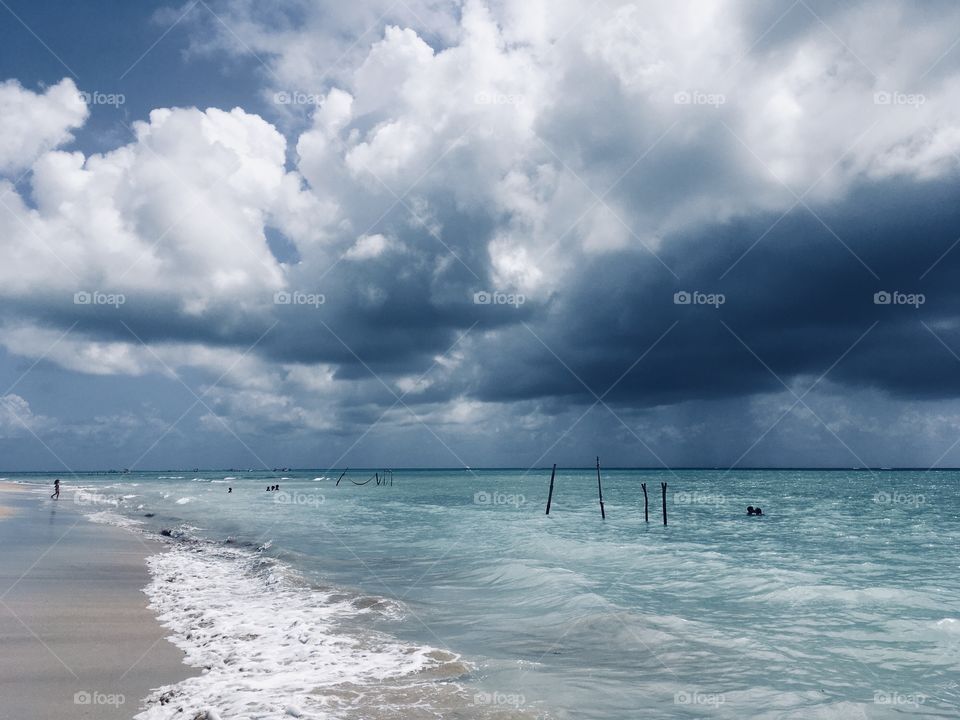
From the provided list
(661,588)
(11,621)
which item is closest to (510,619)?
(661,588)

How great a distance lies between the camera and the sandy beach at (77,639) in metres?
7.79

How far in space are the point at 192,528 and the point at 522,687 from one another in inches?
1178

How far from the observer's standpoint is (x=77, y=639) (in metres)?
10.5

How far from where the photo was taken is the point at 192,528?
3378cm

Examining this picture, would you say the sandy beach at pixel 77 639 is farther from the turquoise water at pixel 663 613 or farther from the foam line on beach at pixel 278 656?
the turquoise water at pixel 663 613

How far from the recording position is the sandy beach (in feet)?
25.6

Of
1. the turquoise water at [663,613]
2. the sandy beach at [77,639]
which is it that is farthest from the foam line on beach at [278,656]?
the turquoise water at [663,613]

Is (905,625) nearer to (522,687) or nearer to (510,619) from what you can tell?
(510,619)

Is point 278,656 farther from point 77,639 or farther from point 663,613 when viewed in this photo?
point 663,613

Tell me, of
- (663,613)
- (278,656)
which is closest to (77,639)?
(278,656)

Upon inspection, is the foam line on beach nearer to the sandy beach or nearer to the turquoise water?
the sandy beach

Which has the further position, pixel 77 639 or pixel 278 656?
pixel 77 639

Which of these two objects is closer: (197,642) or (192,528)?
(197,642)

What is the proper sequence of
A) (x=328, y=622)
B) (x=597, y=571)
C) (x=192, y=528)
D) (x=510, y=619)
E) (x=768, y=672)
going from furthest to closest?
(x=192, y=528)
(x=597, y=571)
(x=510, y=619)
(x=328, y=622)
(x=768, y=672)
